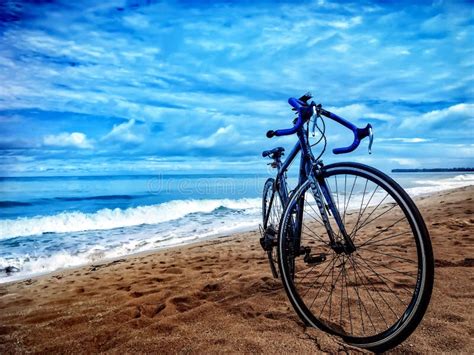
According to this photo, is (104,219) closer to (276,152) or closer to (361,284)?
(276,152)

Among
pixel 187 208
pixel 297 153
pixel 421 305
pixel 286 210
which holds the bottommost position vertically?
pixel 187 208

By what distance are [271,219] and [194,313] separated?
1656 millimetres

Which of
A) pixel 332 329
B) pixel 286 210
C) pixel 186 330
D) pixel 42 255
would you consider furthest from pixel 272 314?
pixel 42 255

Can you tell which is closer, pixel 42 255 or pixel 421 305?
pixel 421 305

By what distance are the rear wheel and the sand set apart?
1.29 ft

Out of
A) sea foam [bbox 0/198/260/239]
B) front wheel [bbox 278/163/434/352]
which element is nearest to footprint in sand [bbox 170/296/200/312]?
front wheel [bbox 278/163/434/352]

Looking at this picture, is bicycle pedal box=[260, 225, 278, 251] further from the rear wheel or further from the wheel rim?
the wheel rim

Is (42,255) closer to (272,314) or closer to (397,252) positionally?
(272,314)

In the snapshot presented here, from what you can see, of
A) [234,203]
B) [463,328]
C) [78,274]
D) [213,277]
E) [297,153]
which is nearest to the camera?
[463,328]

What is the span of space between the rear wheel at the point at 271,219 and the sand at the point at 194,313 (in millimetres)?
393

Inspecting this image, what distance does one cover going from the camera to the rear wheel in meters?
3.70

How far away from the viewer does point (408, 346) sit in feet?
7.57

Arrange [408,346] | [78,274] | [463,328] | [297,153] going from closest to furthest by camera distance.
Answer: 1. [408,346]
2. [463,328]
3. [297,153]
4. [78,274]

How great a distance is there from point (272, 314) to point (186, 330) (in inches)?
31.9
